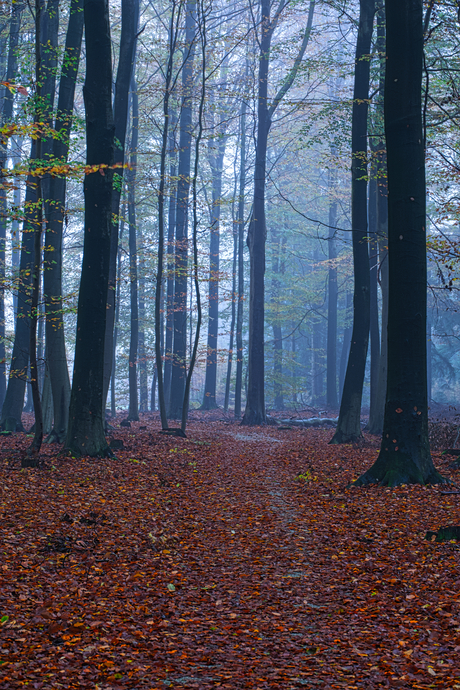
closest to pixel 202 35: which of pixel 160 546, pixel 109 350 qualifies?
pixel 109 350

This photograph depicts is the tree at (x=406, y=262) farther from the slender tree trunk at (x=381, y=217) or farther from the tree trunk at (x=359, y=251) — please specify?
the slender tree trunk at (x=381, y=217)

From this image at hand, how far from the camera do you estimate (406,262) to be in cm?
791

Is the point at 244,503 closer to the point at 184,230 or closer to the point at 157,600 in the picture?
the point at 157,600

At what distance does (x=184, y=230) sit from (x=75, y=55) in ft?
40.7

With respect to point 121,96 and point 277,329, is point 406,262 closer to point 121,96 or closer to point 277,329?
point 121,96

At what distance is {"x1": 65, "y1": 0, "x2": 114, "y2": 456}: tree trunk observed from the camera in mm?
9617

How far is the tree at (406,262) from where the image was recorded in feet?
25.6

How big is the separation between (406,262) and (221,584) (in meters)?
5.40

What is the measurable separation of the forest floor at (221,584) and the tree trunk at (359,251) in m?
4.99

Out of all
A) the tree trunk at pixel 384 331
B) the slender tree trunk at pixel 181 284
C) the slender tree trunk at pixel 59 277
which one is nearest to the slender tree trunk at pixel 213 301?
the slender tree trunk at pixel 181 284

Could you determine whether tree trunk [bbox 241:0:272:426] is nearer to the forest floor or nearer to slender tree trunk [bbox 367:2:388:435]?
slender tree trunk [bbox 367:2:388:435]

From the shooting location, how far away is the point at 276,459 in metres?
11.5

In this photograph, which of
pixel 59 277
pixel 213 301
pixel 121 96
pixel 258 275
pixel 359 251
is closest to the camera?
pixel 59 277

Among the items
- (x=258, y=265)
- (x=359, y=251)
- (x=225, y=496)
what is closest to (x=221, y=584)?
(x=225, y=496)
